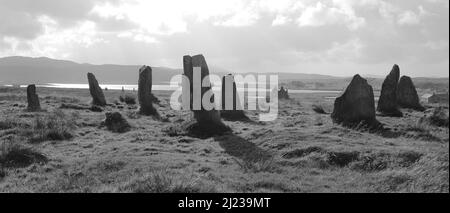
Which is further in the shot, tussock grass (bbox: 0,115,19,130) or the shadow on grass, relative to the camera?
tussock grass (bbox: 0,115,19,130)

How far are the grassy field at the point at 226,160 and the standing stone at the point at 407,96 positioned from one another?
Result: 1264 centimetres

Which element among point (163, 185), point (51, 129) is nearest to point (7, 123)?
point (51, 129)

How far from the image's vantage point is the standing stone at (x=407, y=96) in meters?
37.1

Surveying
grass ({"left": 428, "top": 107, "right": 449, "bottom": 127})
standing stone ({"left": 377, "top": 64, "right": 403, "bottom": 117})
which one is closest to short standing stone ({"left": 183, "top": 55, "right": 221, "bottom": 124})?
grass ({"left": 428, "top": 107, "right": 449, "bottom": 127})

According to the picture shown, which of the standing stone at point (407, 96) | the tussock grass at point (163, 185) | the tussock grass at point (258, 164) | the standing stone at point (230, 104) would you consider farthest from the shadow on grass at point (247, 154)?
the standing stone at point (407, 96)

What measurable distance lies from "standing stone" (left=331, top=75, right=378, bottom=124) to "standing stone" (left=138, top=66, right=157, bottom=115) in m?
13.3

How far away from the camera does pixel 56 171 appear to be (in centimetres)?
1539

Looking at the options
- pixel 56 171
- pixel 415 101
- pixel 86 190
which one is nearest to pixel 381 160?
pixel 86 190

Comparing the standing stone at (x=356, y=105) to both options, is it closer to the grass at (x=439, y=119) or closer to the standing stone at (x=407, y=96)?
the grass at (x=439, y=119)

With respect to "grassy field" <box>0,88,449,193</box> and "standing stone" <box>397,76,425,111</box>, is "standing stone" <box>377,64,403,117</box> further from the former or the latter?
"grassy field" <box>0,88,449,193</box>

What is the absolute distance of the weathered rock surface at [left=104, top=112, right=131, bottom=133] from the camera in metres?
25.6
